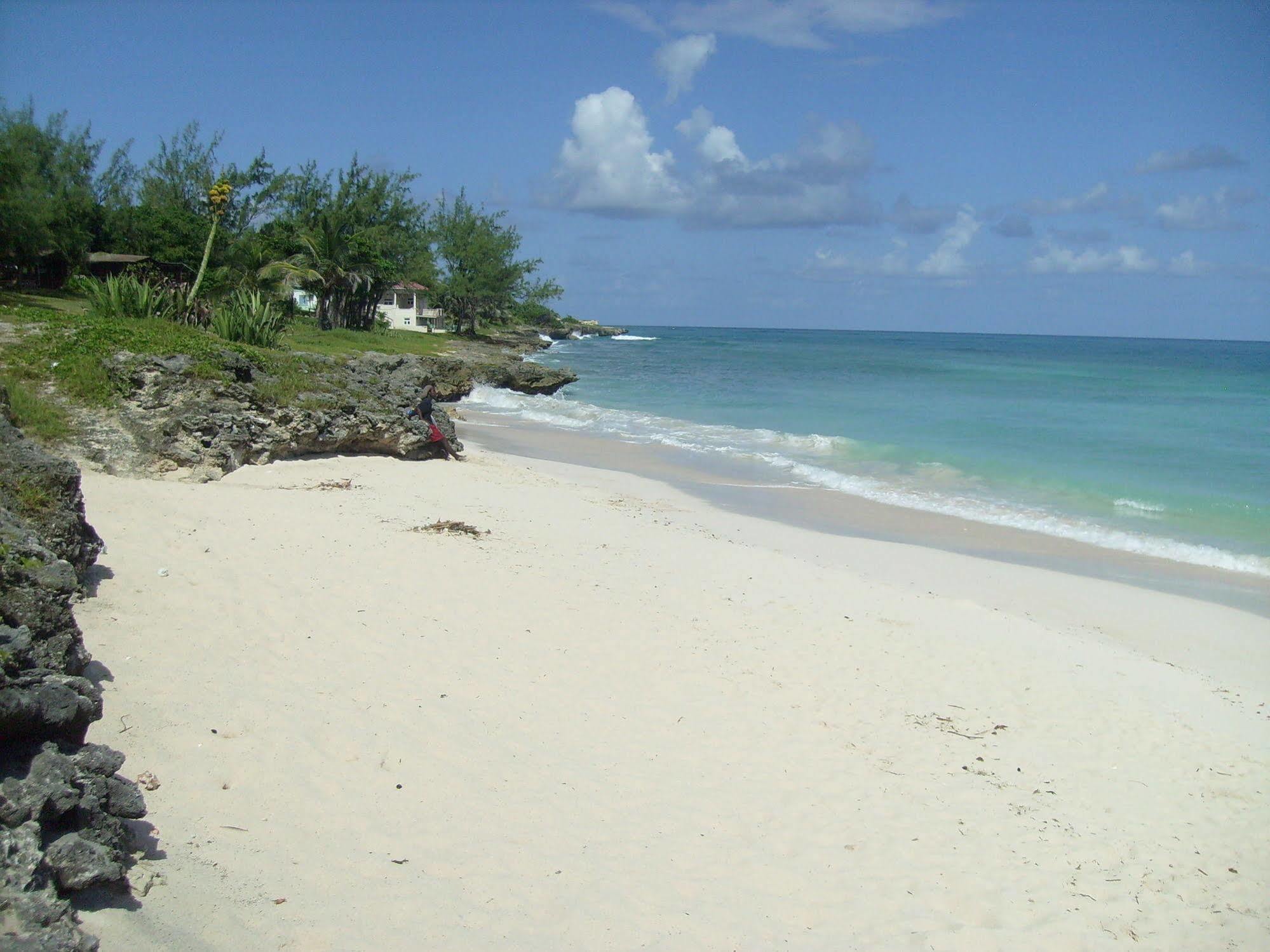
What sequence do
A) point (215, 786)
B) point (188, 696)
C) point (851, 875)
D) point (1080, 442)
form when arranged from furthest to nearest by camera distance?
1. point (1080, 442)
2. point (188, 696)
3. point (851, 875)
4. point (215, 786)

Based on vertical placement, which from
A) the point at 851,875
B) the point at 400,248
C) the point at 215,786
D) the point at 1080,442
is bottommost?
the point at 851,875

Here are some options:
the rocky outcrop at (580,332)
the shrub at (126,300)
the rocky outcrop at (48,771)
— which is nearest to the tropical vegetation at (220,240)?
the shrub at (126,300)

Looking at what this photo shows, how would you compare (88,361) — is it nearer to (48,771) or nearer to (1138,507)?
(48,771)

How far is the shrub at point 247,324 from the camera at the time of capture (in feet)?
58.0

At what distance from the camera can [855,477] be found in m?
19.2

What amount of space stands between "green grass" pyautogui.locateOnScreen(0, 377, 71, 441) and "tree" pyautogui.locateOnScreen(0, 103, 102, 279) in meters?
19.2

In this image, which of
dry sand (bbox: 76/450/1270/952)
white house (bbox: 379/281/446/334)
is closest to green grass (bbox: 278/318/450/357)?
white house (bbox: 379/281/446/334)

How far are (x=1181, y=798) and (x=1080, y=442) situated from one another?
22785 millimetres

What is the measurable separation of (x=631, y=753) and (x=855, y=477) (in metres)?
14.3

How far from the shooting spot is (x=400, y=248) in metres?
48.7

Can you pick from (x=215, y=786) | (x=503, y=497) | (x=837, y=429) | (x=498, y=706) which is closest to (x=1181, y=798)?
(x=498, y=706)

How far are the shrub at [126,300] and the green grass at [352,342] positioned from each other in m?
5.86

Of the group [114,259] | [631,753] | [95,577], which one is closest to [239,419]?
[95,577]

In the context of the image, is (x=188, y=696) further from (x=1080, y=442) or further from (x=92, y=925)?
(x=1080, y=442)
